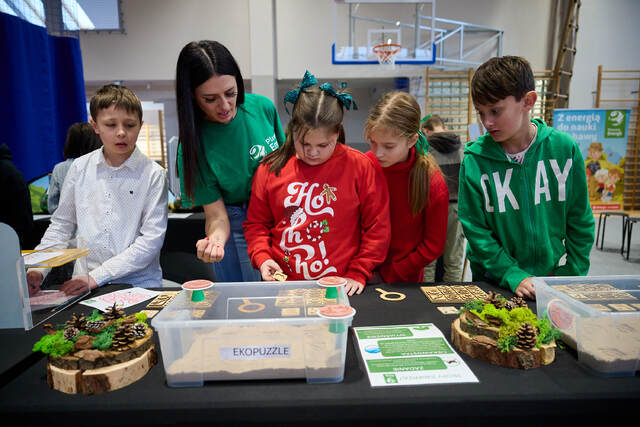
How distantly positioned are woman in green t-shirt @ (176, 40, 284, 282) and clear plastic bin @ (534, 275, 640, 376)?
93cm

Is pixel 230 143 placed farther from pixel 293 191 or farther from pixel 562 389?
pixel 562 389

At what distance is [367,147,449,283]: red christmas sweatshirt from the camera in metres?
1.44

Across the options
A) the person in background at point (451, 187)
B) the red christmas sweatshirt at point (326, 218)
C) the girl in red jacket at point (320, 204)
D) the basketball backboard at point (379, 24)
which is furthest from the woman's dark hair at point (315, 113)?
the basketball backboard at point (379, 24)

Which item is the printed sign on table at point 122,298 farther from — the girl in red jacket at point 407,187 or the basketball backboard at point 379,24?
the basketball backboard at point 379,24

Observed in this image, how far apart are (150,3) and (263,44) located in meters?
2.27

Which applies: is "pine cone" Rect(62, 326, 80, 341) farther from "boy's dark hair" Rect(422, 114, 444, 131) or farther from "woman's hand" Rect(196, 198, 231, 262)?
"boy's dark hair" Rect(422, 114, 444, 131)

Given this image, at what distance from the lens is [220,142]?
151 centimetres

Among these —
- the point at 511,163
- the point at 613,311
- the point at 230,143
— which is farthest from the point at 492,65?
the point at 230,143

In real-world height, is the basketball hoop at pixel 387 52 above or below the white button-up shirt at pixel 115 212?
above

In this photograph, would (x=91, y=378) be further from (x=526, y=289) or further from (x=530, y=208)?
(x=530, y=208)

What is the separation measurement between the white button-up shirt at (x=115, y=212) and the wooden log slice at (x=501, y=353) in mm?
1162

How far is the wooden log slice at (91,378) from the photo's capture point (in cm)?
74

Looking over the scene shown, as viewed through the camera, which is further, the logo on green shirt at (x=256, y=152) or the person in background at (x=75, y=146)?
the person in background at (x=75, y=146)

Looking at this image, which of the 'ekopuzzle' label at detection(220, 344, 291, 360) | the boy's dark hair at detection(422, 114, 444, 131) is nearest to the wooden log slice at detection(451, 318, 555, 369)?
the 'ekopuzzle' label at detection(220, 344, 291, 360)
